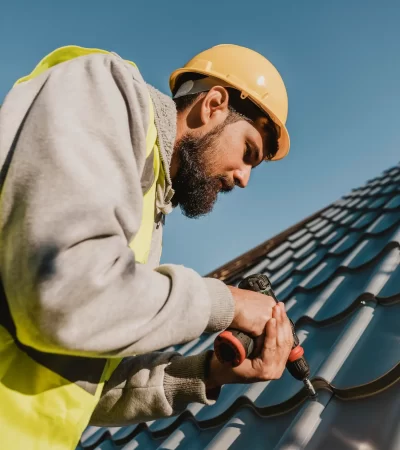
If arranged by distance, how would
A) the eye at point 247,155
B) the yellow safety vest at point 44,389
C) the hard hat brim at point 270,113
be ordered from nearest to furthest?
the yellow safety vest at point 44,389 → the eye at point 247,155 → the hard hat brim at point 270,113

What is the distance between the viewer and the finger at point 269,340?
1.40 m

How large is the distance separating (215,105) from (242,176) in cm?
31

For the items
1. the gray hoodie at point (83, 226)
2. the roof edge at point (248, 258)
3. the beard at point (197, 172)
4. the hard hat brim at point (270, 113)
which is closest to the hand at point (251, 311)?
the gray hoodie at point (83, 226)

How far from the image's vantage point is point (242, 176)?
1.86 metres

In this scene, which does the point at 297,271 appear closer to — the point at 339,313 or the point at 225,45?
the point at 339,313

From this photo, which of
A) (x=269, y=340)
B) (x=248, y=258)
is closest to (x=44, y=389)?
(x=269, y=340)

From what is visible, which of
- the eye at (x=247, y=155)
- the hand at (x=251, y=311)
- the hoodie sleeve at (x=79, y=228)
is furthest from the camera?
the eye at (x=247, y=155)

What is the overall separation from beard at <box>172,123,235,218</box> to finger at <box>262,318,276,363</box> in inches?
25.4

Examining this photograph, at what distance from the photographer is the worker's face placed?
176 cm

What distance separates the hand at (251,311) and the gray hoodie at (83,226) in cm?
Answer: 13

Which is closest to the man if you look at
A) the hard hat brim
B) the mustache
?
the mustache

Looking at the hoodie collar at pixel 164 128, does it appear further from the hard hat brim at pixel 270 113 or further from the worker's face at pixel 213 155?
the hard hat brim at pixel 270 113

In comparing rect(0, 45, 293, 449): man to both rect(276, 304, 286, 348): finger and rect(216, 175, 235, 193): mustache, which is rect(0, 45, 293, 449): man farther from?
rect(216, 175, 235, 193): mustache

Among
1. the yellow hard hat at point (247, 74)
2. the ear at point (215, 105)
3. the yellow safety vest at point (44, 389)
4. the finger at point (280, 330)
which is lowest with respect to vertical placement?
the yellow safety vest at point (44, 389)
